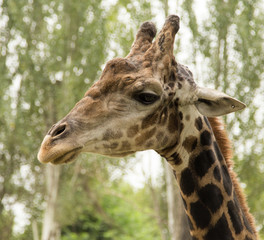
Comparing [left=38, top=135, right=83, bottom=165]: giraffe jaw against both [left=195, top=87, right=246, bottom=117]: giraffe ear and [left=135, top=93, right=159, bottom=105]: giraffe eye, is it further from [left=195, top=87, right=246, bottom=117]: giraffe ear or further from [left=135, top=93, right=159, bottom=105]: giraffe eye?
[left=195, top=87, right=246, bottom=117]: giraffe ear

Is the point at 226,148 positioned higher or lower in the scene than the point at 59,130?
lower

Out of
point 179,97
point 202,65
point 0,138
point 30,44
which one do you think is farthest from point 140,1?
point 179,97

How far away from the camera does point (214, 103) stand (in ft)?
10.1

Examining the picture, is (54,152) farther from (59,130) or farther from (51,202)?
(51,202)

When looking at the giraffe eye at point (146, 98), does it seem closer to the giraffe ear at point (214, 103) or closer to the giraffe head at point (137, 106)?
the giraffe head at point (137, 106)

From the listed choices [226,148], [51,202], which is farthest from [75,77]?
[226,148]

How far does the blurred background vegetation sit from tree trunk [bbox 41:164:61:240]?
0.03m

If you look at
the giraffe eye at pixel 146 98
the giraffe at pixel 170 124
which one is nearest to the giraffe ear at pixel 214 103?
the giraffe at pixel 170 124

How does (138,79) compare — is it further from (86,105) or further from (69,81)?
(69,81)

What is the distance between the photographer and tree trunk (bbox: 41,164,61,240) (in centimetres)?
1335

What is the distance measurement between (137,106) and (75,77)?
9902 millimetres

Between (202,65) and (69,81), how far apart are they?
3433 mm

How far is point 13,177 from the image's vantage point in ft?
44.8

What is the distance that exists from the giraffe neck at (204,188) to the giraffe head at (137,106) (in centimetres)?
10
